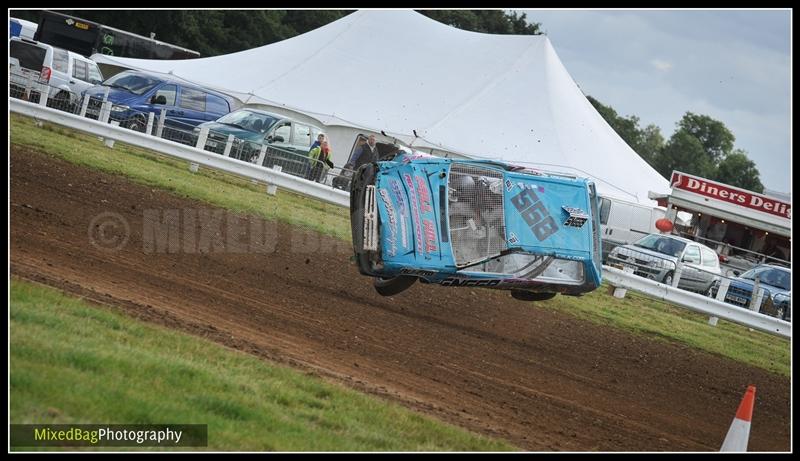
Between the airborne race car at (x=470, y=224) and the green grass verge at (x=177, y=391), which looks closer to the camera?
the green grass verge at (x=177, y=391)

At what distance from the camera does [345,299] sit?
1321 centimetres

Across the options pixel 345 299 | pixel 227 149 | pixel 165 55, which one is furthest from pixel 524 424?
pixel 165 55

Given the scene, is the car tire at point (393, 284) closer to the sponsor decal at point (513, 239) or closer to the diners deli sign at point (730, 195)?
the sponsor decal at point (513, 239)

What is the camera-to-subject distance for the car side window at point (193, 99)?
26.0 meters

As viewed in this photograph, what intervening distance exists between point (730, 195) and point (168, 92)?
17.9 metres

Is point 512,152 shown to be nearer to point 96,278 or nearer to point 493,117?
point 493,117

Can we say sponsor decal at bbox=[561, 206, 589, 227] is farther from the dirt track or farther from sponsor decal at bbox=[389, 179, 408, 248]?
sponsor decal at bbox=[389, 179, 408, 248]

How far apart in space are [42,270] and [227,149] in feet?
38.2

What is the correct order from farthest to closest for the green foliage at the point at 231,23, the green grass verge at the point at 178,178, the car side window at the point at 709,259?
1. the green foliage at the point at 231,23
2. the car side window at the point at 709,259
3. the green grass verge at the point at 178,178

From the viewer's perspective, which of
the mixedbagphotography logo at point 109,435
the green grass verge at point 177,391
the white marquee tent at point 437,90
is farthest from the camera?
the white marquee tent at point 437,90

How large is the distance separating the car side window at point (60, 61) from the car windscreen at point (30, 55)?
0.34m

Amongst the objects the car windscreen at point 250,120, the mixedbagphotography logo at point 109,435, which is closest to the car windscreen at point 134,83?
the car windscreen at point 250,120

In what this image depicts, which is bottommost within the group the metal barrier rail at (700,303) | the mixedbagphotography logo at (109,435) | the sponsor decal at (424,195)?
the mixedbagphotography logo at (109,435)

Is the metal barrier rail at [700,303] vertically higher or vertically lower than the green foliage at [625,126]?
lower
